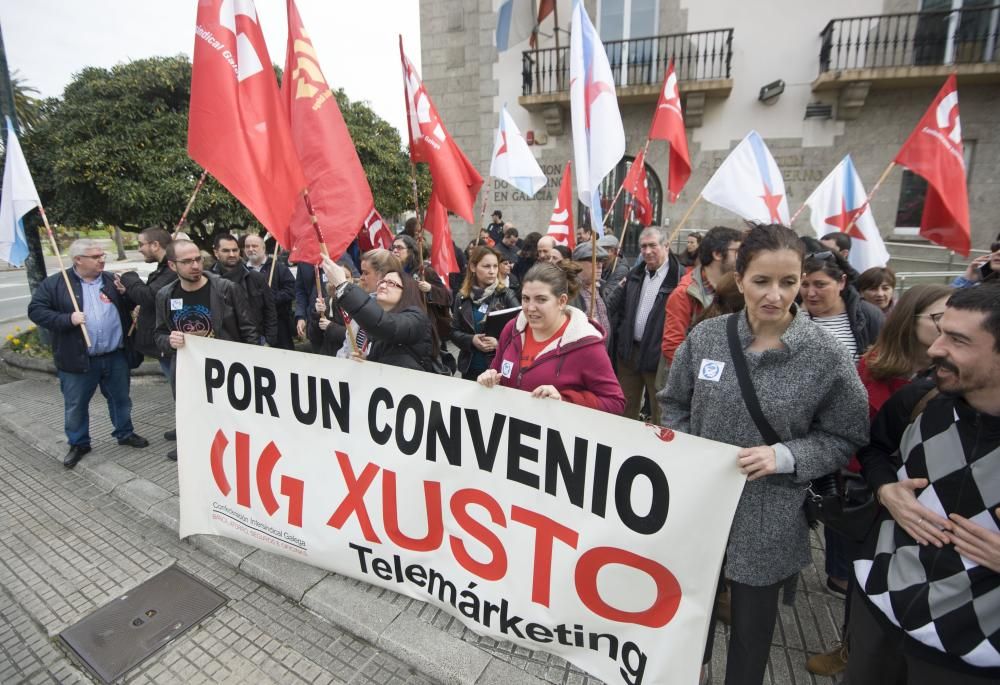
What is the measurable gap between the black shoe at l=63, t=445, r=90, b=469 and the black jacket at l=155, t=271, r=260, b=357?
1.37m

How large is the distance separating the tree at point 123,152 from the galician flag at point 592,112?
20.7 feet

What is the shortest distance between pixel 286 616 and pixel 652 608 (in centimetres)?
199

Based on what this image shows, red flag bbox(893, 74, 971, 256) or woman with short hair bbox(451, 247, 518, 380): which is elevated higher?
red flag bbox(893, 74, 971, 256)

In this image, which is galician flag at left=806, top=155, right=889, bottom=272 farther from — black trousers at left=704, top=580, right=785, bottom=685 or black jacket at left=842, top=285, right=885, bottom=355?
black trousers at left=704, top=580, right=785, bottom=685

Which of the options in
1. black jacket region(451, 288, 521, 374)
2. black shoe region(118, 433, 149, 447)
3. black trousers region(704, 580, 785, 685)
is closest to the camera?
black trousers region(704, 580, 785, 685)

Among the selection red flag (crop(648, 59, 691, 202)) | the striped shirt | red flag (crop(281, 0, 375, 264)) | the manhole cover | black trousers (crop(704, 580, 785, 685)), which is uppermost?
red flag (crop(648, 59, 691, 202))

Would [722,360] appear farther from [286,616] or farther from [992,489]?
[286,616]

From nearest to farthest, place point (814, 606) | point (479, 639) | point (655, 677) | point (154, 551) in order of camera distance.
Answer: point (655, 677)
point (479, 639)
point (814, 606)
point (154, 551)

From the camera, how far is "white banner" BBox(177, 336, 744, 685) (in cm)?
190

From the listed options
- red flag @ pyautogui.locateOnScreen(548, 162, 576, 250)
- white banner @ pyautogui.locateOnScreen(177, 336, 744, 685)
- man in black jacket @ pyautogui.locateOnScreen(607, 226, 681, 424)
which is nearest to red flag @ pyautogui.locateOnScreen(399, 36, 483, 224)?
man in black jacket @ pyautogui.locateOnScreen(607, 226, 681, 424)

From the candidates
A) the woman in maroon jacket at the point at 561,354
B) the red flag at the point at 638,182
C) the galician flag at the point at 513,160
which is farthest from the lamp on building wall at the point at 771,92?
the woman in maroon jacket at the point at 561,354

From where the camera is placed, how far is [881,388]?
7.49 feet

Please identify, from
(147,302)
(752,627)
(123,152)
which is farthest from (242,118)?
(123,152)

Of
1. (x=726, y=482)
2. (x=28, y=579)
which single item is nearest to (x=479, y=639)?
(x=726, y=482)
